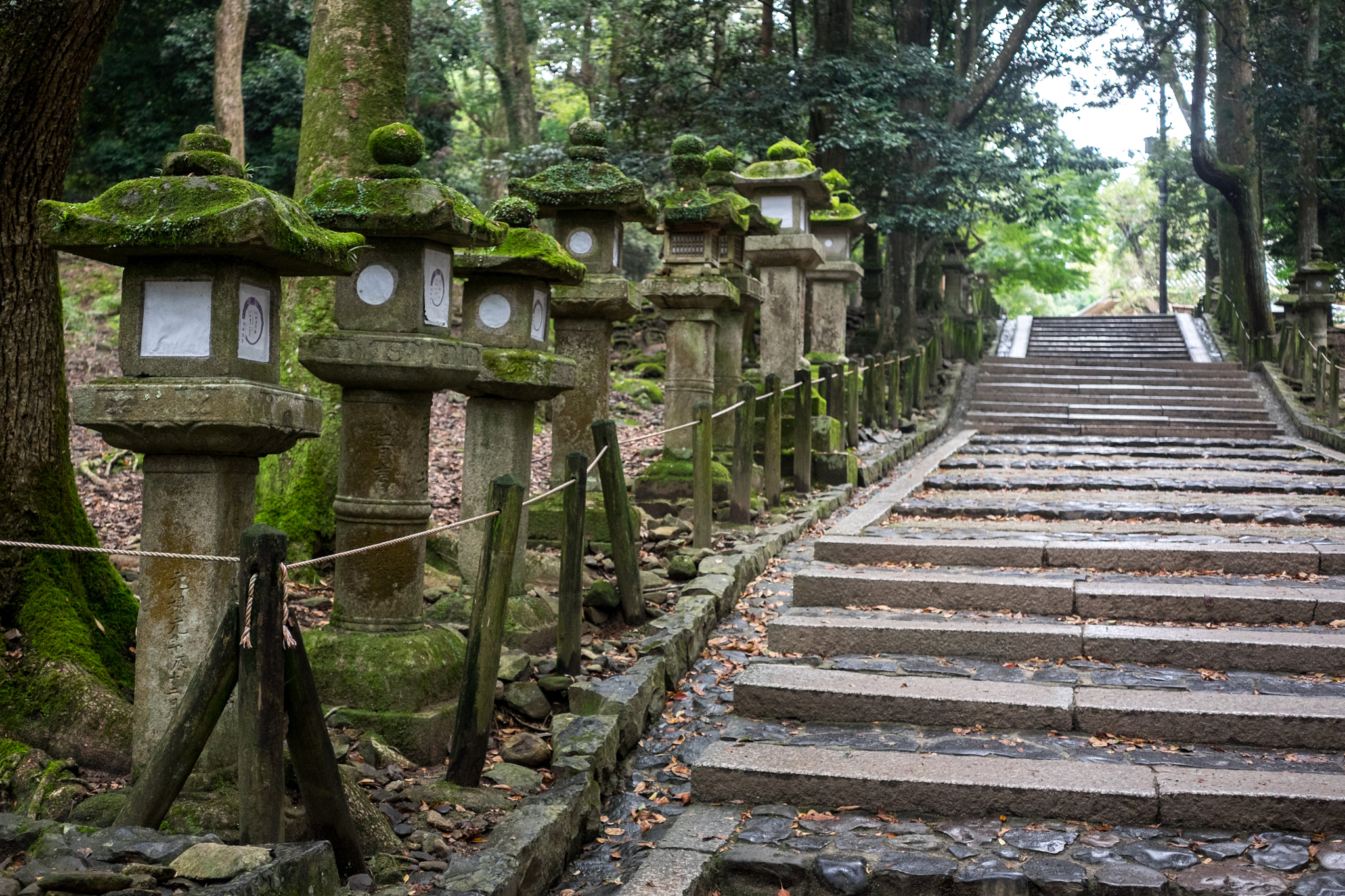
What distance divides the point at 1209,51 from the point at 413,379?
75.8ft

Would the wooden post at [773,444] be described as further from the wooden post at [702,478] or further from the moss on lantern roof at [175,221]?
the moss on lantern roof at [175,221]

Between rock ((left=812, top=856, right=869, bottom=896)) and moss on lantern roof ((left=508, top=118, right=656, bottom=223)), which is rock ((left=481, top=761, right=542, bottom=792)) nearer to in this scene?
rock ((left=812, top=856, right=869, bottom=896))

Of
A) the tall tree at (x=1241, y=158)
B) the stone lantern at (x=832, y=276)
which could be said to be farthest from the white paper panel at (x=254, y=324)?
the tall tree at (x=1241, y=158)

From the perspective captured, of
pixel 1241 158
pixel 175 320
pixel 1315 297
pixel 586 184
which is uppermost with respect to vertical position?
pixel 1241 158

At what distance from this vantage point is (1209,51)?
74.0 ft

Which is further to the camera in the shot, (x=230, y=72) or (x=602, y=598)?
(x=230, y=72)

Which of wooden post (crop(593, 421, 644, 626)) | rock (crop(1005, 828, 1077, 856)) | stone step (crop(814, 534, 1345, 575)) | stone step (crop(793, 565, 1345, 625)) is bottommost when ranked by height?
rock (crop(1005, 828, 1077, 856))

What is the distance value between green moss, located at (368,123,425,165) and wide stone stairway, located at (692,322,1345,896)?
282 centimetres

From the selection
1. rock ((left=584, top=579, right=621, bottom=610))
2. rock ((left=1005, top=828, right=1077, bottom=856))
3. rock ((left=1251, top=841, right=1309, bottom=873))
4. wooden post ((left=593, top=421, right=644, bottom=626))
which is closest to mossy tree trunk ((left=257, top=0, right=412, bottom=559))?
rock ((left=584, top=579, right=621, bottom=610))

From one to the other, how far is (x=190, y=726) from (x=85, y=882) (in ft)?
1.50

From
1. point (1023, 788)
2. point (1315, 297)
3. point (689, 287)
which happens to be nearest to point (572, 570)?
point (1023, 788)

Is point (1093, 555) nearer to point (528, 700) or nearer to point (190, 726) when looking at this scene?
point (528, 700)

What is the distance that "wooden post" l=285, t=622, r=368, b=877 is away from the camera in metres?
3.08

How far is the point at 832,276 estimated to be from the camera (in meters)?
14.1
